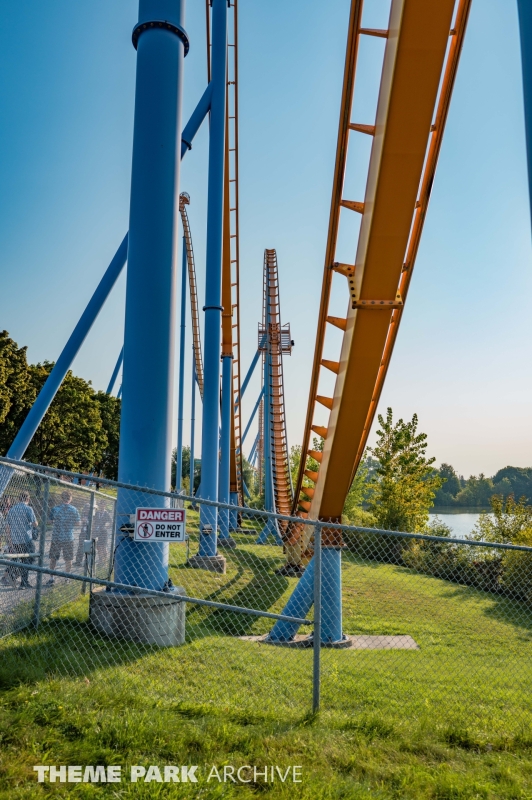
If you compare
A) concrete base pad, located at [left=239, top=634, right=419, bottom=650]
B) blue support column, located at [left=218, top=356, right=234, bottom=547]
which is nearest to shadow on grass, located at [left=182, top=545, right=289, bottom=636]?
concrete base pad, located at [left=239, top=634, right=419, bottom=650]

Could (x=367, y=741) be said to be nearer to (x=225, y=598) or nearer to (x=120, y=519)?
(x=120, y=519)

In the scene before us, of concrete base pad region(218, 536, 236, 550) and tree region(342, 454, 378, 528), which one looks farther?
tree region(342, 454, 378, 528)

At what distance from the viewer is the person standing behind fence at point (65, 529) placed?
720cm

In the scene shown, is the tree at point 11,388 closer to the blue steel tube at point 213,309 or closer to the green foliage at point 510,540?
the blue steel tube at point 213,309

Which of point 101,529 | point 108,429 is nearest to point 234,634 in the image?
point 101,529

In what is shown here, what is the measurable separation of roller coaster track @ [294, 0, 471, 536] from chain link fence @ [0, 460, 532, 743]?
1236 millimetres

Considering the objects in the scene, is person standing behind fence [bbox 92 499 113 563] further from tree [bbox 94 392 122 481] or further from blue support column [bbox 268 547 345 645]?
tree [bbox 94 392 122 481]

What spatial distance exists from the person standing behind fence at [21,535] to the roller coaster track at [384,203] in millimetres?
3411

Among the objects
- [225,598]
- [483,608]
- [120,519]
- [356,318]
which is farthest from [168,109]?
[483,608]

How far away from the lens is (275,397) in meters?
19.6

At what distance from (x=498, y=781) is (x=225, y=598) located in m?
6.55

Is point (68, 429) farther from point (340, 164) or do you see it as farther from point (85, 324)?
point (340, 164)

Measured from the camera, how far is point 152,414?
593cm

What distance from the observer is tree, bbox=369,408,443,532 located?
22312 millimetres
